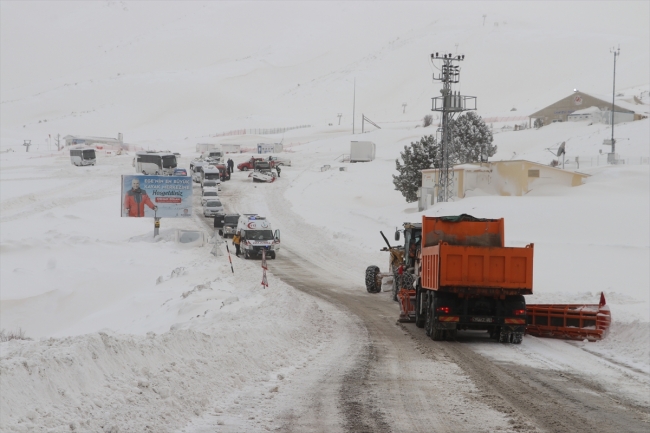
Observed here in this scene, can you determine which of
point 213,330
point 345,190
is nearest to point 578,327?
point 213,330

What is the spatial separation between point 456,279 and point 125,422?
9687 mm

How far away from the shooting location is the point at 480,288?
17.2 metres

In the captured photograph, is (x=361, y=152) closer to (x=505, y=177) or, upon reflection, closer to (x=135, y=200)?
(x=505, y=177)

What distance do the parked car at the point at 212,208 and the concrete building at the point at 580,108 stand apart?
61.5m

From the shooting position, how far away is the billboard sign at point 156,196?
140 ft

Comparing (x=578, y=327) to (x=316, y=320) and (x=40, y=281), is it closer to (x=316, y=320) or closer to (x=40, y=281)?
(x=316, y=320)

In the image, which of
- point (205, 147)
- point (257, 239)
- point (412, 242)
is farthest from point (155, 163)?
point (412, 242)

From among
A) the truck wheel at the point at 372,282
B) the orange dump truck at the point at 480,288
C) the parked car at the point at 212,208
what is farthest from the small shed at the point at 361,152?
the orange dump truck at the point at 480,288

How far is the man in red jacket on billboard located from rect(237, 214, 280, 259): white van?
243 inches

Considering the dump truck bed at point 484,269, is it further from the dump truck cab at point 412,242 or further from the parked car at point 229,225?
the parked car at point 229,225

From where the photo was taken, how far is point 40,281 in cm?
2919

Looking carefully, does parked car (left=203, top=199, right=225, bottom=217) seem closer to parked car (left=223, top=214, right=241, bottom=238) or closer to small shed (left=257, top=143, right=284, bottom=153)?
parked car (left=223, top=214, right=241, bottom=238)

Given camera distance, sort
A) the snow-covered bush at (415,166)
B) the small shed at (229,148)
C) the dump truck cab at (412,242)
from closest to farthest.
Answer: the dump truck cab at (412,242) → the snow-covered bush at (415,166) → the small shed at (229,148)

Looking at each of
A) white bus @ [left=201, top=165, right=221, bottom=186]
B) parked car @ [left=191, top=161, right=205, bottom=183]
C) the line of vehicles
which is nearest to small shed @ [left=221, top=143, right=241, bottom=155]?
parked car @ [left=191, top=161, right=205, bottom=183]
